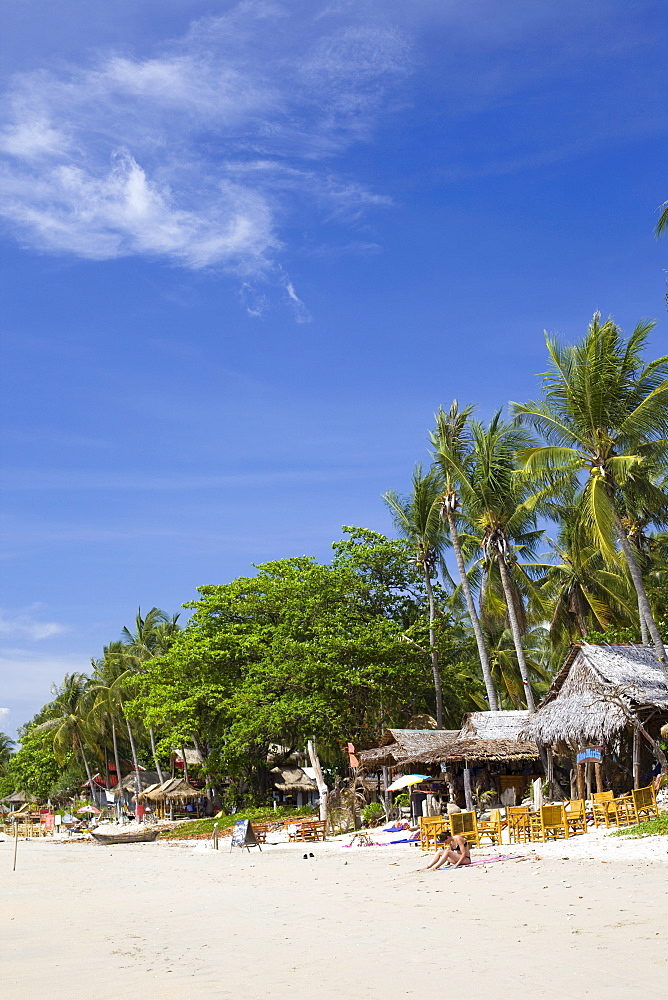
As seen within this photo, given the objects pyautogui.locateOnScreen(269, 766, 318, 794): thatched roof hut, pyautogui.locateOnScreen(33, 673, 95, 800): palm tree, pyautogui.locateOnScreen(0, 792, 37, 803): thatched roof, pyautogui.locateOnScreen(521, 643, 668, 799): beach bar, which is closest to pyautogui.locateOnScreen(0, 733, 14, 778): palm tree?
pyautogui.locateOnScreen(0, 792, 37, 803): thatched roof

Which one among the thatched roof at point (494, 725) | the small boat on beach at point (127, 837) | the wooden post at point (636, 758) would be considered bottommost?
the small boat on beach at point (127, 837)

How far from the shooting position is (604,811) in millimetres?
16688

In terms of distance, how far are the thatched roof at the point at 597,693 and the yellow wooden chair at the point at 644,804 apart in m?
1.69

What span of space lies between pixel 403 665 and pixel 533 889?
68.7ft

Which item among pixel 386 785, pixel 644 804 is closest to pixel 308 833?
pixel 386 785

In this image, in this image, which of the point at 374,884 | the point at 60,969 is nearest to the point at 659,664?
the point at 374,884

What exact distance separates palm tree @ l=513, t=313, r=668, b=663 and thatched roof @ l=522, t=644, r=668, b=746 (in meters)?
0.89

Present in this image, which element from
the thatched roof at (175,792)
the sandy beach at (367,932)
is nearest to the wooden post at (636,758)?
the sandy beach at (367,932)

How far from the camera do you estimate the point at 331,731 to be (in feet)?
103

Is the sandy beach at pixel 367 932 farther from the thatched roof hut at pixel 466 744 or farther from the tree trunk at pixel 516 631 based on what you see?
the tree trunk at pixel 516 631

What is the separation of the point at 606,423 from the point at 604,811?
370 inches

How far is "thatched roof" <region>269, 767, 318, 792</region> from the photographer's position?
38.5 metres

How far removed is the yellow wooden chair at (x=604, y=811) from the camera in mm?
16625

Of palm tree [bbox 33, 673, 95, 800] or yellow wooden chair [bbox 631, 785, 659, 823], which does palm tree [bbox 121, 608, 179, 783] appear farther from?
yellow wooden chair [bbox 631, 785, 659, 823]
